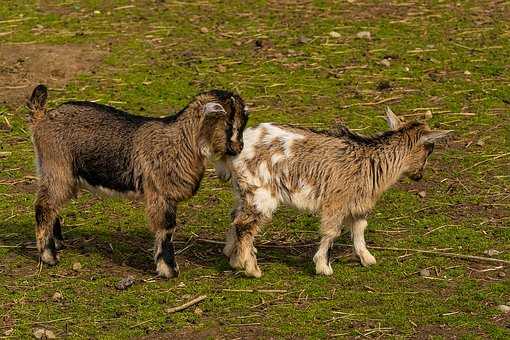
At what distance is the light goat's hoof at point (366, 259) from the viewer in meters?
9.37

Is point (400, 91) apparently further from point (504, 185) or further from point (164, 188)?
point (164, 188)

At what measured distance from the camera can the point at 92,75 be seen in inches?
557

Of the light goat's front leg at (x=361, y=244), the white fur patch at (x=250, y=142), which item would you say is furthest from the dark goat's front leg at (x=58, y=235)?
the light goat's front leg at (x=361, y=244)

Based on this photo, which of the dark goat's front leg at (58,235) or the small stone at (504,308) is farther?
the dark goat's front leg at (58,235)

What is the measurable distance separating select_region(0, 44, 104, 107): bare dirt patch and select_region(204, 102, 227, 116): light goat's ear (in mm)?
4950

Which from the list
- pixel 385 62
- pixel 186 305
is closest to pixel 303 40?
pixel 385 62

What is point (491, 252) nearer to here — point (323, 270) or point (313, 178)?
point (323, 270)

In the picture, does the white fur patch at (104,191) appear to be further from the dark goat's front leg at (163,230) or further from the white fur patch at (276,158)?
the white fur patch at (276,158)

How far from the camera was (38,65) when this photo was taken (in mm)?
14328

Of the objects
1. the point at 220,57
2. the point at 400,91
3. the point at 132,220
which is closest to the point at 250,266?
the point at 132,220

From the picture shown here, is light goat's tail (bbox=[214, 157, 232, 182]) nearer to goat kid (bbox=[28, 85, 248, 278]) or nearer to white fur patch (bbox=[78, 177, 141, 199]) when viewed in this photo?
goat kid (bbox=[28, 85, 248, 278])

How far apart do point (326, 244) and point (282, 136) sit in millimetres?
945

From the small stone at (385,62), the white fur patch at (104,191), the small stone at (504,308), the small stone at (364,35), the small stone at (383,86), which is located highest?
the white fur patch at (104,191)

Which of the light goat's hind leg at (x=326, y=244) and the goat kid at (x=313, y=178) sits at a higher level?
the goat kid at (x=313, y=178)
